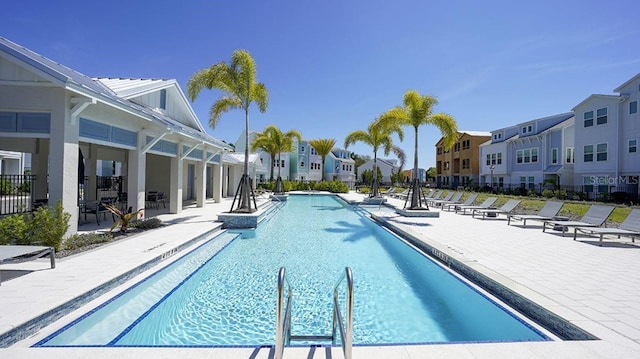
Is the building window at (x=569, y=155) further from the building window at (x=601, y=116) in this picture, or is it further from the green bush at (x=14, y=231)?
the green bush at (x=14, y=231)

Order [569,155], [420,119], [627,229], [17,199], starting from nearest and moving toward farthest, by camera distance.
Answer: [627,229] < [17,199] < [420,119] < [569,155]

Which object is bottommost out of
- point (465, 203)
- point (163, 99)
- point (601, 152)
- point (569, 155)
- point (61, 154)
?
point (465, 203)

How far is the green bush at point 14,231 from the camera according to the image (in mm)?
6555

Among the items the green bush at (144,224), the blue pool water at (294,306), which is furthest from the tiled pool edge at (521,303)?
the green bush at (144,224)

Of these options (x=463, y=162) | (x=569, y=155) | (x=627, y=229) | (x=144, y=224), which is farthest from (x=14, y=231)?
(x=463, y=162)

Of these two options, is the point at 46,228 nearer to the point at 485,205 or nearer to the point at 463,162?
the point at 485,205

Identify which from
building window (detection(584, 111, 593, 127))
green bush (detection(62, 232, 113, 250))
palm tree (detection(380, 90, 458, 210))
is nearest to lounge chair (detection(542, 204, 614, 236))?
palm tree (detection(380, 90, 458, 210))

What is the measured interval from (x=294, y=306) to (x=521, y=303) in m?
3.69

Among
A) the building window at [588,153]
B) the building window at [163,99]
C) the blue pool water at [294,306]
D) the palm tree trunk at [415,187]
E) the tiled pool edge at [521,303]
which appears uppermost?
the building window at [163,99]

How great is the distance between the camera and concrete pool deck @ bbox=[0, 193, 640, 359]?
327 centimetres

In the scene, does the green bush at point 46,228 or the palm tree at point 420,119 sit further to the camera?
the palm tree at point 420,119

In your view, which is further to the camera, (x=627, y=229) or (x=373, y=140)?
(x=373, y=140)

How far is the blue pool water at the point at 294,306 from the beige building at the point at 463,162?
4148cm

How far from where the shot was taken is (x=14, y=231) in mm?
6594
